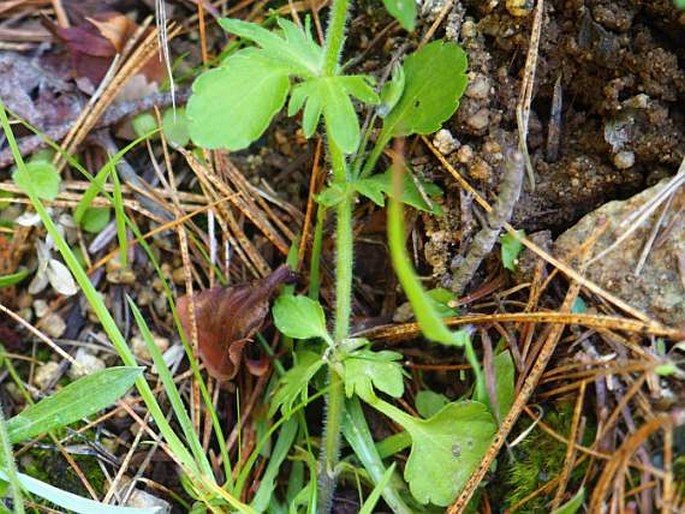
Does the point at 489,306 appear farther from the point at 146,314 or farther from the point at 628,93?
the point at 146,314

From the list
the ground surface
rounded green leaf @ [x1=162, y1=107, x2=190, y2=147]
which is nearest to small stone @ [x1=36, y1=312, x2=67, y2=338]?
the ground surface

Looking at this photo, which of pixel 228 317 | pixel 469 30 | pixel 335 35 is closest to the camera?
pixel 335 35

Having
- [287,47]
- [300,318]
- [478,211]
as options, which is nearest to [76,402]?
[300,318]

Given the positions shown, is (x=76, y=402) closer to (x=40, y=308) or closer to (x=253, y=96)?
(x=40, y=308)

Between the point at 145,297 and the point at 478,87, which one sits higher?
the point at 478,87

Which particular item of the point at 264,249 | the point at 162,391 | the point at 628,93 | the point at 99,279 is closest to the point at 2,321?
the point at 99,279

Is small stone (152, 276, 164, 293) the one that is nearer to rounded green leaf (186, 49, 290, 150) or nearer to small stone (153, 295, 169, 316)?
small stone (153, 295, 169, 316)

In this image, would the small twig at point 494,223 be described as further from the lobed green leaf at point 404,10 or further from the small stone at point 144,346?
the small stone at point 144,346
